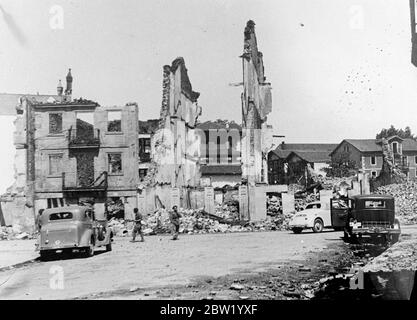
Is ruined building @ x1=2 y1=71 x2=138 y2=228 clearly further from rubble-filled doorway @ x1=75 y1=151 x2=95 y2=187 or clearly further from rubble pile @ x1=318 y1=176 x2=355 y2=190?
rubble pile @ x1=318 y1=176 x2=355 y2=190

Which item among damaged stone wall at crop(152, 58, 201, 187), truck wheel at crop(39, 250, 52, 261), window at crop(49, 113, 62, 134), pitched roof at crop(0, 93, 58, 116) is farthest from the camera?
damaged stone wall at crop(152, 58, 201, 187)

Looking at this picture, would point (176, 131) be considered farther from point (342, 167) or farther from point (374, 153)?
point (374, 153)

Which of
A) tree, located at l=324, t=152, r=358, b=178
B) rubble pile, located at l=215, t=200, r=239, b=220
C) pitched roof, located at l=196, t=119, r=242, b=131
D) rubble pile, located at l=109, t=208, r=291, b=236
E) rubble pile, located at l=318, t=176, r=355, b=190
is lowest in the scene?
rubble pile, located at l=109, t=208, r=291, b=236

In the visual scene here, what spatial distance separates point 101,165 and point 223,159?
92.2ft

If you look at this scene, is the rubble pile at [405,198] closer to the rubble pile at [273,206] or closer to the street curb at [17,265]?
the rubble pile at [273,206]

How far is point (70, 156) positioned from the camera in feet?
55.2

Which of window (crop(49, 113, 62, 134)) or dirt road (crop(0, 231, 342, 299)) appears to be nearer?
dirt road (crop(0, 231, 342, 299))

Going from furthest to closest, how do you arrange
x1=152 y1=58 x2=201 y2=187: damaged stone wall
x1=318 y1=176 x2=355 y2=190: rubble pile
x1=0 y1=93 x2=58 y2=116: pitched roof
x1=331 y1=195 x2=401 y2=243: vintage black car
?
x1=152 y1=58 x2=201 y2=187: damaged stone wall < x1=0 y1=93 x2=58 y2=116: pitched roof < x1=318 y1=176 x2=355 y2=190: rubble pile < x1=331 y1=195 x2=401 y2=243: vintage black car

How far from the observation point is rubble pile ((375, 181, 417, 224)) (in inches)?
620

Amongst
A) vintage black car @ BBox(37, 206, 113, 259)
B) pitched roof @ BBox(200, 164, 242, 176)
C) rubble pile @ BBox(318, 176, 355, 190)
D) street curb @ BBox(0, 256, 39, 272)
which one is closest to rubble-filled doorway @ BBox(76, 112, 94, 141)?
vintage black car @ BBox(37, 206, 113, 259)

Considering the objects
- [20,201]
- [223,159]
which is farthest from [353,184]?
[223,159]

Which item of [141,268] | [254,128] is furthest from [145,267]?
[254,128]

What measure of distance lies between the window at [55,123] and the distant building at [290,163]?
919 cm
